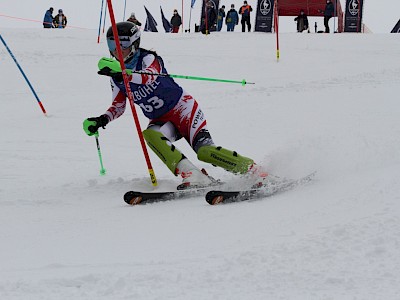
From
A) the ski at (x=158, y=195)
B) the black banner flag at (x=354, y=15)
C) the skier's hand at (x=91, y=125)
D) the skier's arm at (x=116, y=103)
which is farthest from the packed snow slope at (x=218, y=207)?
the black banner flag at (x=354, y=15)

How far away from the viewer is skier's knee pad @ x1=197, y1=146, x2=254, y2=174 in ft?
17.0

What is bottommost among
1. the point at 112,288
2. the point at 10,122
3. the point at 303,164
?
the point at 10,122

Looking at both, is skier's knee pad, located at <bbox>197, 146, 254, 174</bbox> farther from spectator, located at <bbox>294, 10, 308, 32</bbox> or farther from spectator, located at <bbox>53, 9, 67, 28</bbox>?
spectator, located at <bbox>53, 9, 67, 28</bbox>

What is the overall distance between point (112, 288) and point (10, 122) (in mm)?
7280

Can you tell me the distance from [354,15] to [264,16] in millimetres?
3266

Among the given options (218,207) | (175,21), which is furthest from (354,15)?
(218,207)

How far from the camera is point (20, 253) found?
11.3ft

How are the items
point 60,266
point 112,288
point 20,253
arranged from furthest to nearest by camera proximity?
point 20,253 → point 60,266 → point 112,288

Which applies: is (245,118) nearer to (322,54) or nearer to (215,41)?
(322,54)

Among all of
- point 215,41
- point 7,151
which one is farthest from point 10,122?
point 215,41

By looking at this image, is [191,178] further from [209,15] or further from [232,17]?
[232,17]

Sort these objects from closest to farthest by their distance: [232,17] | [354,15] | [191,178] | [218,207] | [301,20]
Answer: [218,207] < [191,178] < [301,20] < [232,17] < [354,15]

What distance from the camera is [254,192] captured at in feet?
15.5

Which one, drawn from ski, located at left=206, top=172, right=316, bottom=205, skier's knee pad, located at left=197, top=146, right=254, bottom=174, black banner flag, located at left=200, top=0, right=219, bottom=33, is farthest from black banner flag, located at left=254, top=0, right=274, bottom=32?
ski, located at left=206, top=172, right=316, bottom=205
